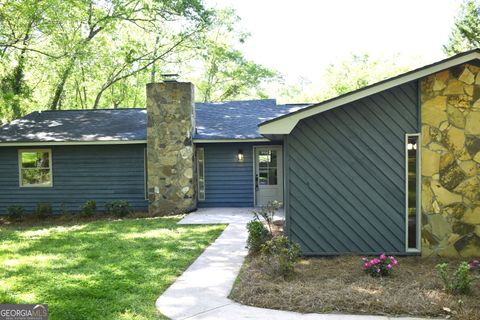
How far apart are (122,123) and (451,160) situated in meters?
10.6

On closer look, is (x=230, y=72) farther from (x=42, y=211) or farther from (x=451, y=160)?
(x=451, y=160)

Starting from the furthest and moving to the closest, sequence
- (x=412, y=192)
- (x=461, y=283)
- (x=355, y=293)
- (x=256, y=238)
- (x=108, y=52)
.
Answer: (x=108, y=52) → (x=256, y=238) → (x=412, y=192) → (x=355, y=293) → (x=461, y=283)

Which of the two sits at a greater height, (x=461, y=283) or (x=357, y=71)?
(x=357, y=71)

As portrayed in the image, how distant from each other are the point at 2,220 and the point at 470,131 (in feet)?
42.2

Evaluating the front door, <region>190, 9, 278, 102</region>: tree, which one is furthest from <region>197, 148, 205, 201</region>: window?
<region>190, 9, 278, 102</region>: tree

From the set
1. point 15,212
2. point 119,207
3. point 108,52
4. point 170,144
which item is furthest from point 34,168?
point 108,52

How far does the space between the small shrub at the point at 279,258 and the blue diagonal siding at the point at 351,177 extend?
66cm

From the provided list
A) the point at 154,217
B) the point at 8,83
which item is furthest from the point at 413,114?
the point at 8,83

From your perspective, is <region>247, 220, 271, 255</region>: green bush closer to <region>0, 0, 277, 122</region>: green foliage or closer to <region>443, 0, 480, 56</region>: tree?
<region>0, 0, 277, 122</region>: green foliage

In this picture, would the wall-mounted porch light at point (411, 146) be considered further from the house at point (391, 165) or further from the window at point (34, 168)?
the window at point (34, 168)

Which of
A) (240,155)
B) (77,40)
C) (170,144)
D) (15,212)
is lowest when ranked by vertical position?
(15,212)

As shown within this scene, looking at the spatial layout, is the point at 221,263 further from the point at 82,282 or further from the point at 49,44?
the point at 49,44

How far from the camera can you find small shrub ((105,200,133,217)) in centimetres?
1236

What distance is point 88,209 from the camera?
12.4 meters
